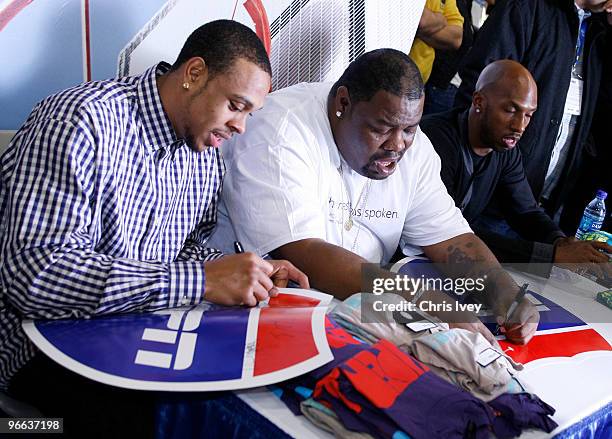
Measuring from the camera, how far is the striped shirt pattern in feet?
3.49

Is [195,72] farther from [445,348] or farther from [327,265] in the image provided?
[445,348]

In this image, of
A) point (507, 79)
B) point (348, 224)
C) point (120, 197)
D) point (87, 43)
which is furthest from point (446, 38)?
point (120, 197)

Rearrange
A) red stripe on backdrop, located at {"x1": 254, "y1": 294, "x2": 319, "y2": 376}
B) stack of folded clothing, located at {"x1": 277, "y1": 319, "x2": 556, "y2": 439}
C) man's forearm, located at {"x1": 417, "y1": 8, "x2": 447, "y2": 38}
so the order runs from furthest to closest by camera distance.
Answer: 1. man's forearm, located at {"x1": 417, "y1": 8, "x2": 447, "y2": 38}
2. red stripe on backdrop, located at {"x1": 254, "y1": 294, "x2": 319, "y2": 376}
3. stack of folded clothing, located at {"x1": 277, "y1": 319, "x2": 556, "y2": 439}

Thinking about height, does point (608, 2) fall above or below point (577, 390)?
above

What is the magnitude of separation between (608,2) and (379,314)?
7.12ft

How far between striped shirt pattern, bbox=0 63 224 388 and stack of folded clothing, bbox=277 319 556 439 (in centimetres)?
33

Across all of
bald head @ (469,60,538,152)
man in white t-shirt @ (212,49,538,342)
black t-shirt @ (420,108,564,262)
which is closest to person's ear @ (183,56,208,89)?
man in white t-shirt @ (212,49,538,342)

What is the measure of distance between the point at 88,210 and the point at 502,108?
4.75 feet

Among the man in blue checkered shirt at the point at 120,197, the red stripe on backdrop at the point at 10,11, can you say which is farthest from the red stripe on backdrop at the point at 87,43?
the man in blue checkered shirt at the point at 120,197

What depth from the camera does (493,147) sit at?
2.08 m

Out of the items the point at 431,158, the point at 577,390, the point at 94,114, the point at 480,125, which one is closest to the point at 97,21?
the point at 94,114

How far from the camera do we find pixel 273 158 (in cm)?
150

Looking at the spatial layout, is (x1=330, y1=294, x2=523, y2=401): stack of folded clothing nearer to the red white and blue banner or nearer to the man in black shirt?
the red white and blue banner

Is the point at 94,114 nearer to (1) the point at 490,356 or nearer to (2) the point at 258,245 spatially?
(2) the point at 258,245
